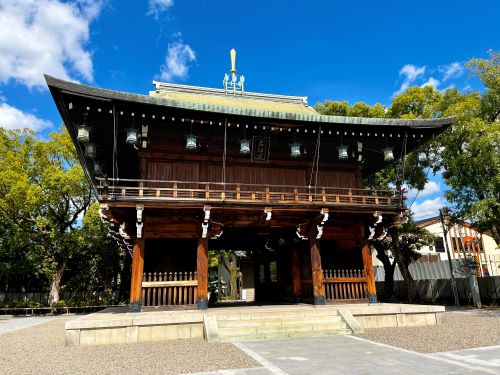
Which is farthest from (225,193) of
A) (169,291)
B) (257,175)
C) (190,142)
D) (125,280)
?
(125,280)

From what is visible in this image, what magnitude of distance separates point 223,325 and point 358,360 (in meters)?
5.26

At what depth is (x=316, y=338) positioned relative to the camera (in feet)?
36.4

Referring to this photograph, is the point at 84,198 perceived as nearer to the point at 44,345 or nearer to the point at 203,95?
the point at 203,95

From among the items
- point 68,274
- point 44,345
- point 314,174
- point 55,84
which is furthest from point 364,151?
point 68,274

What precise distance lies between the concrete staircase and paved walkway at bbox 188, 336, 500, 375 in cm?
119

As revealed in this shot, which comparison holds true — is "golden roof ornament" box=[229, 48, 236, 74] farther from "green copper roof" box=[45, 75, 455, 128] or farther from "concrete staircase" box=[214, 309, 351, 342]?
"concrete staircase" box=[214, 309, 351, 342]

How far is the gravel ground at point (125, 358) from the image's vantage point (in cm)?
761

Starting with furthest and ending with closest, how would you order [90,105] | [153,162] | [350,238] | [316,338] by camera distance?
1. [350,238]
2. [153,162]
3. [90,105]
4. [316,338]

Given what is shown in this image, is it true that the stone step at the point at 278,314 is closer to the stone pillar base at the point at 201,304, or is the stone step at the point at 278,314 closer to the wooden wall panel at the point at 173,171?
the stone pillar base at the point at 201,304

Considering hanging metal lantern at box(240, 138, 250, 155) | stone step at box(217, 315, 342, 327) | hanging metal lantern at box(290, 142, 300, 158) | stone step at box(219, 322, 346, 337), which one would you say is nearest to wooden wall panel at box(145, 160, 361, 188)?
hanging metal lantern at box(290, 142, 300, 158)

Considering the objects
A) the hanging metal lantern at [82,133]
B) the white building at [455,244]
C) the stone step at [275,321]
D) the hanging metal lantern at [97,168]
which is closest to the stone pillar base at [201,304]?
the stone step at [275,321]

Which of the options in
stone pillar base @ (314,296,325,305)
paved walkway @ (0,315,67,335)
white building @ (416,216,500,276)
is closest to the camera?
stone pillar base @ (314,296,325,305)

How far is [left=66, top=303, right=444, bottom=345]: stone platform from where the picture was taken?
36.2 feet

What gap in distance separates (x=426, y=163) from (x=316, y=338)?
17783 mm
